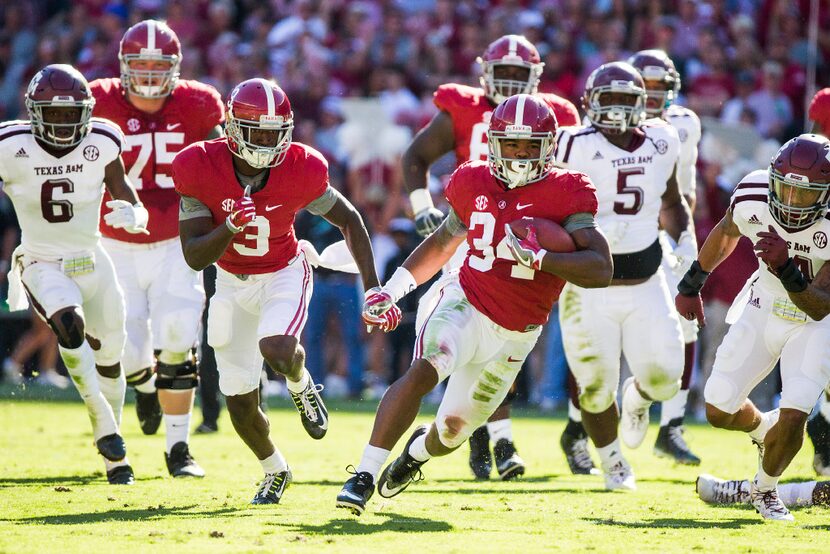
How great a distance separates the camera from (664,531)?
18.3ft

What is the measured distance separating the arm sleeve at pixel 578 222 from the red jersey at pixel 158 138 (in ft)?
9.17

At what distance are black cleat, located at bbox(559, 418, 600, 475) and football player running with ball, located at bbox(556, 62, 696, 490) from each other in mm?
800

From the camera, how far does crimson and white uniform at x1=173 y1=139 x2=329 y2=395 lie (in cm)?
614

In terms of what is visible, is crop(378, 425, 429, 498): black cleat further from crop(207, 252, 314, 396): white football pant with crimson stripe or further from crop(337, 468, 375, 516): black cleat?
crop(207, 252, 314, 396): white football pant with crimson stripe

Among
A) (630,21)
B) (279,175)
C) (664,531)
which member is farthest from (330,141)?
(664,531)

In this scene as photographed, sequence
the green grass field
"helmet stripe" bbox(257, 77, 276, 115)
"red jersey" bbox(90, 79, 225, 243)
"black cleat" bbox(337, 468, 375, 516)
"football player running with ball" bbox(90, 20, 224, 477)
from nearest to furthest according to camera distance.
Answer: the green grass field < "black cleat" bbox(337, 468, 375, 516) < "helmet stripe" bbox(257, 77, 276, 115) < "football player running with ball" bbox(90, 20, 224, 477) < "red jersey" bbox(90, 79, 225, 243)

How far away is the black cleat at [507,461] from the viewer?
7.60 m

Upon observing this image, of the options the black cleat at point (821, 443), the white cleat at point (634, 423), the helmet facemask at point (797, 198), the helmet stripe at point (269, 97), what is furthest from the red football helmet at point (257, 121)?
the black cleat at point (821, 443)

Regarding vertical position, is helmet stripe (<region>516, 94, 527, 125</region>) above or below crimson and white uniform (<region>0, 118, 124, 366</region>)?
above

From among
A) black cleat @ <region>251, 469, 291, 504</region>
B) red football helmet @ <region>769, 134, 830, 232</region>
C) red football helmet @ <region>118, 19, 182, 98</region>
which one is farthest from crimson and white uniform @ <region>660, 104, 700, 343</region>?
red football helmet @ <region>118, 19, 182, 98</region>

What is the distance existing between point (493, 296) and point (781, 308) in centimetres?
135

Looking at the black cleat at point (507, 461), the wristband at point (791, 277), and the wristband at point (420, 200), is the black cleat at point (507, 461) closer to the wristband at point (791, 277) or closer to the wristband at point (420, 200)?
the wristband at point (420, 200)

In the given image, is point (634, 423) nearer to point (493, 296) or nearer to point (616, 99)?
point (616, 99)

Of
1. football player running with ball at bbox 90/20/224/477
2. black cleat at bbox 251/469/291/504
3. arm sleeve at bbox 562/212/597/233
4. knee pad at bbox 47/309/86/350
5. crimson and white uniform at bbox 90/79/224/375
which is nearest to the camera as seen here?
arm sleeve at bbox 562/212/597/233
